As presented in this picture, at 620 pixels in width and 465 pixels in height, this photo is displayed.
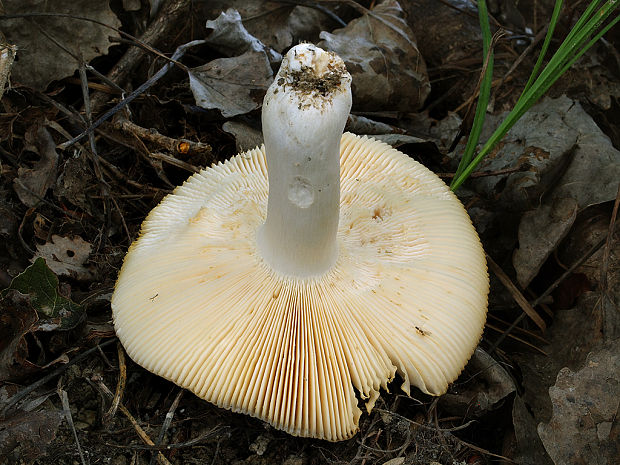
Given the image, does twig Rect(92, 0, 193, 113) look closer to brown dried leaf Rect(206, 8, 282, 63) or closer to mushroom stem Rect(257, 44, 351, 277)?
brown dried leaf Rect(206, 8, 282, 63)

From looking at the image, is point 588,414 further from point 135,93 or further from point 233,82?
point 135,93

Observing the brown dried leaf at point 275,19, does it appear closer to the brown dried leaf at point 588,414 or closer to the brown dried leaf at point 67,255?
the brown dried leaf at point 67,255

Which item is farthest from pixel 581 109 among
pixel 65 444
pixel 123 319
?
pixel 65 444

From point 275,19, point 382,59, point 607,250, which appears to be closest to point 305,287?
point 607,250

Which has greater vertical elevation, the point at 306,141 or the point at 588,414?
the point at 306,141

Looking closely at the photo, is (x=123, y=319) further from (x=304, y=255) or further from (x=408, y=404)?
(x=408, y=404)

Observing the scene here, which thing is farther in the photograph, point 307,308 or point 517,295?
point 517,295

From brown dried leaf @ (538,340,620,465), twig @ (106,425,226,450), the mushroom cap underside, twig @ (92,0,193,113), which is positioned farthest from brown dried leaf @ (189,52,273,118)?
brown dried leaf @ (538,340,620,465)
